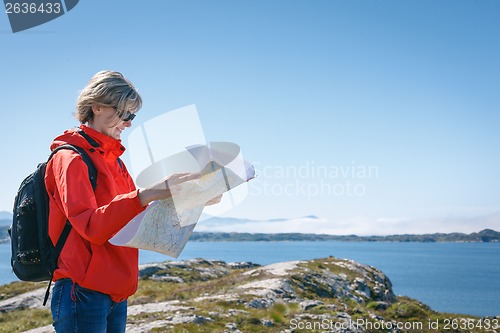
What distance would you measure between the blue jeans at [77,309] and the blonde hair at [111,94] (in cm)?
119

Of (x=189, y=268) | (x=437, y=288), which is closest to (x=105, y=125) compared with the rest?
(x=189, y=268)

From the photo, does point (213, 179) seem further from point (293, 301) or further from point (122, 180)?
point (293, 301)

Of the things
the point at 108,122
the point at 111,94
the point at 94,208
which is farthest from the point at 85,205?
the point at 111,94

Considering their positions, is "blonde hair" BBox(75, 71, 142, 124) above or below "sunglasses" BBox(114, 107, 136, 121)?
above

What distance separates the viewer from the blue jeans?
306 cm

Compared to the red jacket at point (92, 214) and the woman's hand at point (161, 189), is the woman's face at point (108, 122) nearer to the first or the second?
the red jacket at point (92, 214)

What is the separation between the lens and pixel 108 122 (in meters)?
3.25

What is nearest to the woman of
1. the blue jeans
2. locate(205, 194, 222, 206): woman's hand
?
the blue jeans

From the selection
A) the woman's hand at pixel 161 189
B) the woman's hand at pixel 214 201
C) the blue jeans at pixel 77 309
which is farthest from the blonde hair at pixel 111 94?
the blue jeans at pixel 77 309

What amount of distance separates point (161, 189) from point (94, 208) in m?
0.47

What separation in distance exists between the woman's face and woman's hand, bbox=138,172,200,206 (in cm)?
68

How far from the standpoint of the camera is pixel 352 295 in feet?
95.8

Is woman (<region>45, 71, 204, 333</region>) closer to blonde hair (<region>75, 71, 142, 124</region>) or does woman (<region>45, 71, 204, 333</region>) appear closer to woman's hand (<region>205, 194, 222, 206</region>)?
blonde hair (<region>75, 71, 142, 124</region>)

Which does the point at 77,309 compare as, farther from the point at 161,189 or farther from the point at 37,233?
the point at 161,189
